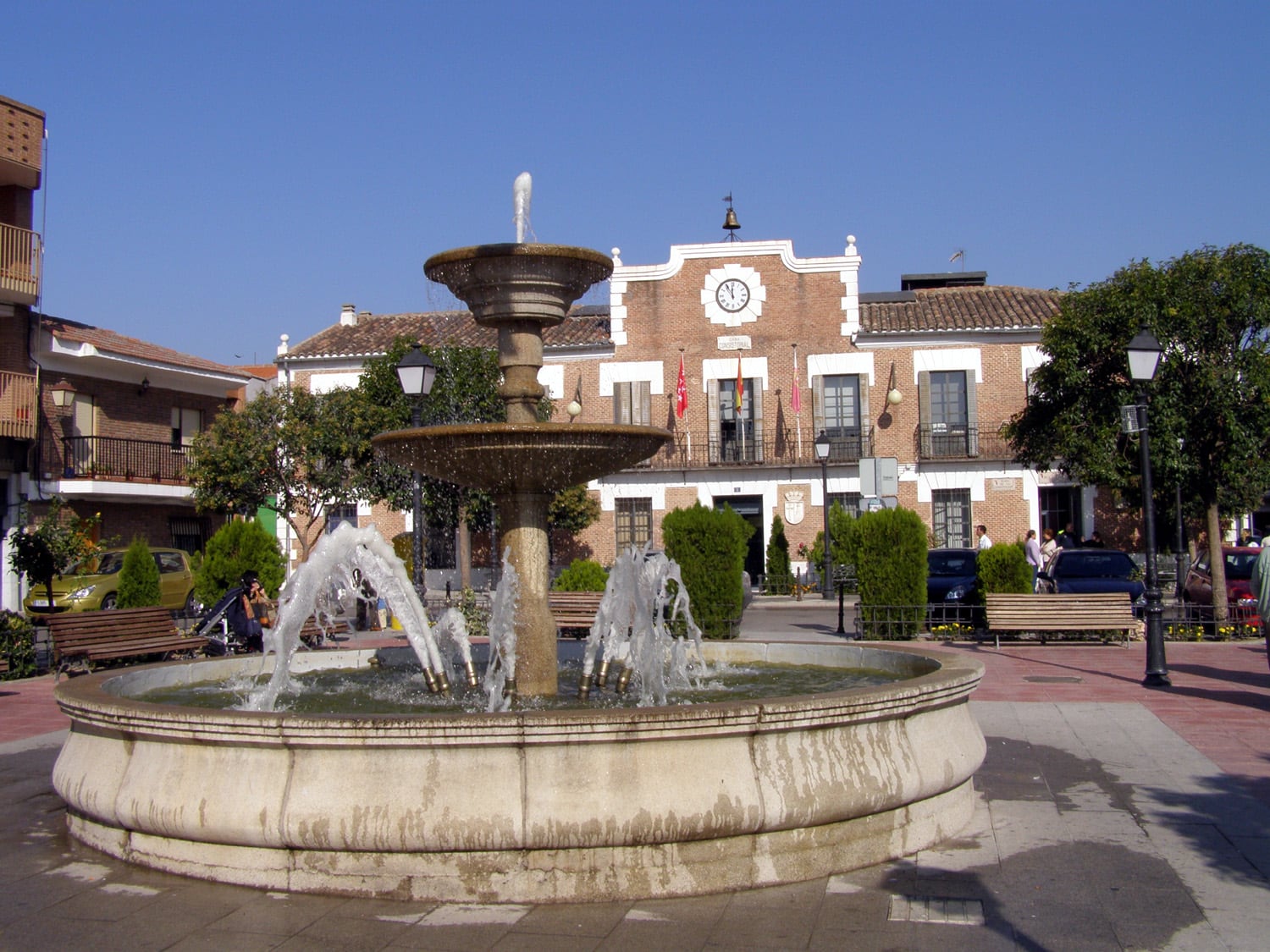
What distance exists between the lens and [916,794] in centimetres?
582

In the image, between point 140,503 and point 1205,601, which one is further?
point 140,503

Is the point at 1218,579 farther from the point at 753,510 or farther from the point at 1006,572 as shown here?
the point at 753,510

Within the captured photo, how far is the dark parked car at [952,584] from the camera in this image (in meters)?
19.0

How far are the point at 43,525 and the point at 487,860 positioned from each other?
53.2 feet

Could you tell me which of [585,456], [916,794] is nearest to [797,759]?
[916,794]

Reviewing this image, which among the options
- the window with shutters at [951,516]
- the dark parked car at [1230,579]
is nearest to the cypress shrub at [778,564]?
the window with shutters at [951,516]

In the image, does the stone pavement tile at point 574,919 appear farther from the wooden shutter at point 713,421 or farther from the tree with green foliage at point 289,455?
the wooden shutter at point 713,421

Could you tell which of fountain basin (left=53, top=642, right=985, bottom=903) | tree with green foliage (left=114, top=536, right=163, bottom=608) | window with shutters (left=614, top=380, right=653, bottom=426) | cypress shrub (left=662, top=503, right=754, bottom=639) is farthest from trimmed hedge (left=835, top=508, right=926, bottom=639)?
window with shutters (left=614, top=380, right=653, bottom=426)

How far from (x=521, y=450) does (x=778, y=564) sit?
25046 millimetres

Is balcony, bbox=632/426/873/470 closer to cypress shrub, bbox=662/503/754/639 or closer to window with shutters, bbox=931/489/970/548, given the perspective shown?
window with shutters, bbox=931/489/970/548

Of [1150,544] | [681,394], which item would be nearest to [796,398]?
[681,394]

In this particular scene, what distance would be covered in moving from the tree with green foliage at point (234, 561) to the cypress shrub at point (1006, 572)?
1170 centimetres

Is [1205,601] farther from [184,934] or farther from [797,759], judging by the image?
[184,934]

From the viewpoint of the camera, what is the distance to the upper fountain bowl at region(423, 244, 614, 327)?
7430 millimetres
